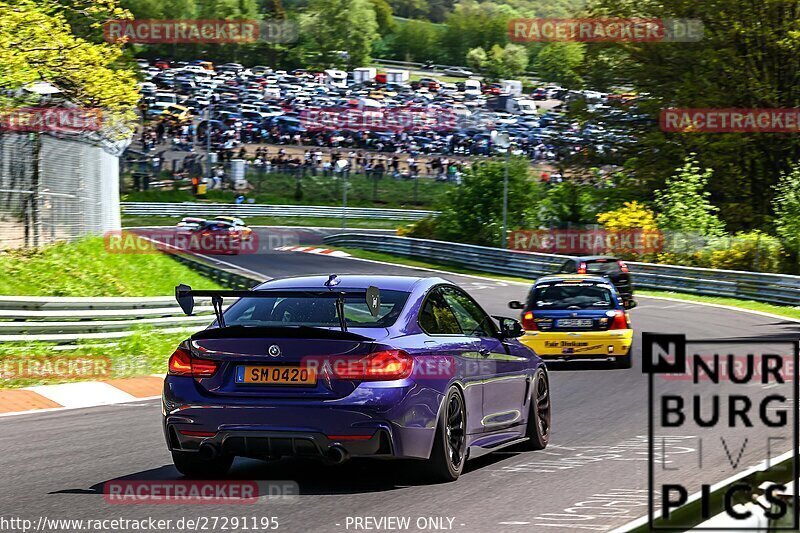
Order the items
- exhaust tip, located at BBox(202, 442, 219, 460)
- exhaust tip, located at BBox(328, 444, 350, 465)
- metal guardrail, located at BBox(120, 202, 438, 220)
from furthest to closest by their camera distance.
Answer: metal guardrail, located at BBox(120, 202, 438, 220) < exhaust tip, located at BBox(202, 442, 219, 460) < exhaust tip, located at BBox(328, 444, 350, 465)

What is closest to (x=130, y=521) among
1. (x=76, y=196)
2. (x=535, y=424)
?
(x=535, y=424)

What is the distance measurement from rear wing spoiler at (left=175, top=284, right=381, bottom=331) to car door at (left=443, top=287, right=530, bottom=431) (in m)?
1.16

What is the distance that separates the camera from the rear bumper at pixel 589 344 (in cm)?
1838

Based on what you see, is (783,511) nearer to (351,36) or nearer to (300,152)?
(300,152)

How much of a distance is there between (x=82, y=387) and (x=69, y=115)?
11.8 m

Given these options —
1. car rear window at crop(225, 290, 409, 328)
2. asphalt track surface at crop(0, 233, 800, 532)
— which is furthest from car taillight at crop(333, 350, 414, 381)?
asphalt track surface at crop(0, 233, 800, 532)

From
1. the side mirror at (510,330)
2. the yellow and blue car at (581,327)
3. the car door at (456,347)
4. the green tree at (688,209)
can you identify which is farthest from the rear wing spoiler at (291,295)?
the green tree at (688,209)

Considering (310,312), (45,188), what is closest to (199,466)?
(310,312)

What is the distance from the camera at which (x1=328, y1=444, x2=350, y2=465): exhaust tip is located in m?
7.87

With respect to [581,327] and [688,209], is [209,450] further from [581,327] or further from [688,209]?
[688,209]

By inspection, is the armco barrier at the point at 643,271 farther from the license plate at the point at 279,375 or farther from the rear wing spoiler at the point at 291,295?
the license plate at the point at 279,375

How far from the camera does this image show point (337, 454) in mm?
7883

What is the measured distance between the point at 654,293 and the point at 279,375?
34.8 m

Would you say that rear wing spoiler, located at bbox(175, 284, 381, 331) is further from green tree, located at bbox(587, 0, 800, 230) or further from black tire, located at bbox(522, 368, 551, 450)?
green tree, located at bbox(587, 0, 800, 230)
